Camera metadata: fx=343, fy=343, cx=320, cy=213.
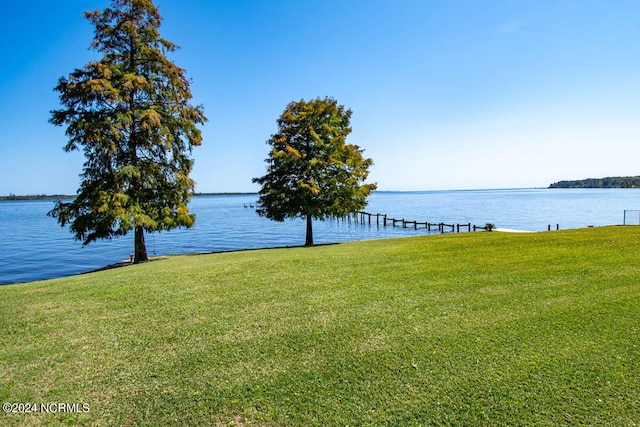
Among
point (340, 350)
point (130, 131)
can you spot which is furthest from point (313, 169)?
point (340, 350)

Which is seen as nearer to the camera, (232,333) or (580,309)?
(232,333)

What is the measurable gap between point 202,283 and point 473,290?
682 cm

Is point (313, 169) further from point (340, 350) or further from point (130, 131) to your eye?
point (340, 350)

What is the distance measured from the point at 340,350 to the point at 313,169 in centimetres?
1691

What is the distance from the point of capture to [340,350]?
5035mm

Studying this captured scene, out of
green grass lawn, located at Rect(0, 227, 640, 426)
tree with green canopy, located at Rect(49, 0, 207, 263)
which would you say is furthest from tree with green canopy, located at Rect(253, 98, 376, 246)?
green grass lawn, located at Rect(0, 227, 640, 426)

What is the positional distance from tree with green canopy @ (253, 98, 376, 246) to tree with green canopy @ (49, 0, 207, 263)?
5.56 meters

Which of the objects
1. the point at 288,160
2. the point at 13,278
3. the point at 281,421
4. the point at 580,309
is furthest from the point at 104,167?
the point at 580,309

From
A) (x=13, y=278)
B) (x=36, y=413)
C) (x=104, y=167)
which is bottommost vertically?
(x=13, y=278)

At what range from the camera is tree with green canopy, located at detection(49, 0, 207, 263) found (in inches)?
599

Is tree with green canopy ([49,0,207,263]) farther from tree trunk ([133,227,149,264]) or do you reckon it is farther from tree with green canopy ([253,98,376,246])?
tree with green canopy ([253,98,376,246])

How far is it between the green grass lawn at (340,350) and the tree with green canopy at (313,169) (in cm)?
1252

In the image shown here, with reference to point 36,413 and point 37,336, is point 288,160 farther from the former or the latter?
point 36,413

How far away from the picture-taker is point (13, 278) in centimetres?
2109
